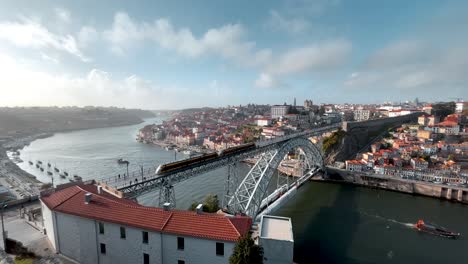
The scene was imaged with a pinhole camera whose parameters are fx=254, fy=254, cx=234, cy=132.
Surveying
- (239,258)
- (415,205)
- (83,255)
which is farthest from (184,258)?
(415,205)

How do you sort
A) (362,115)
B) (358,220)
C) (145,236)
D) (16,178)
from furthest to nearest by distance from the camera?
(362,115)
(16,178)
(358,220)
(145,236)

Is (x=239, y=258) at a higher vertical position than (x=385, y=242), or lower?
higher

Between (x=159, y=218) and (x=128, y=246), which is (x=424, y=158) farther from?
(x=128, y=246)

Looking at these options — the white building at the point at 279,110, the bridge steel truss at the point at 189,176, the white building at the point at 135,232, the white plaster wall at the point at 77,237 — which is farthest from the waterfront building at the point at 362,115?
the white plaster wall at the point at 77,237

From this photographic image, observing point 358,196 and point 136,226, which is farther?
point 358,196

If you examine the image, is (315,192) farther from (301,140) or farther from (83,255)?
(83,255)

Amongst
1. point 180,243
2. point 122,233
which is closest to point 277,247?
point 180,243
